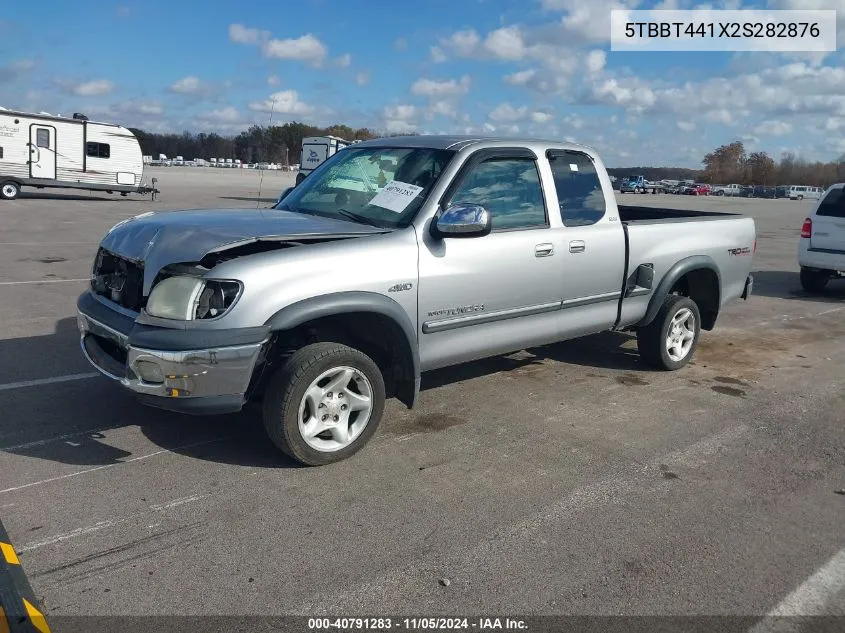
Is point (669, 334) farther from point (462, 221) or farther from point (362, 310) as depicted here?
point (362, 310)

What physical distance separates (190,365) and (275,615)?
4.73 feet

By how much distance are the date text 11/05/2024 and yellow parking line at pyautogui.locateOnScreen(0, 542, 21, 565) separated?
132cm

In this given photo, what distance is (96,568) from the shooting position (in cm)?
318

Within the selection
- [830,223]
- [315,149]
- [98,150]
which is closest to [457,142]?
[830,223]

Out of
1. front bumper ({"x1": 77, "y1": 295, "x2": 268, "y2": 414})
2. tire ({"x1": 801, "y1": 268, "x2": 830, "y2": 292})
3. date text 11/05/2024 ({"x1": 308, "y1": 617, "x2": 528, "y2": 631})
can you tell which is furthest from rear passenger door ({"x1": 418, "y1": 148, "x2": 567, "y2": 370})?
tire ({"x1": 801, "y1": 268, "x2": 830, "y2": 292})

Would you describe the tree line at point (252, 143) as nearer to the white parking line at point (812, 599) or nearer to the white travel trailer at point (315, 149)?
the white travel trailer at point (315, 149)

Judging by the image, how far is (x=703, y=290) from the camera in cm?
716

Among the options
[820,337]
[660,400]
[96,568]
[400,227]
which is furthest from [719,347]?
[96,568]

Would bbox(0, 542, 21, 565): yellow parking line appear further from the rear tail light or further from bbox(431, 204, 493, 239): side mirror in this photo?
the rear tail light

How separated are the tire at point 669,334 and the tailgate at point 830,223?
6074 millimetres

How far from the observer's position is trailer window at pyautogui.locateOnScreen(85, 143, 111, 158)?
2669 cm

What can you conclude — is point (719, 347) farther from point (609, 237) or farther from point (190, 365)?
point (190, 365)

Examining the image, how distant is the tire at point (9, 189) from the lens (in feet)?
81.5

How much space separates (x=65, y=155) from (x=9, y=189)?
88.4 inches
